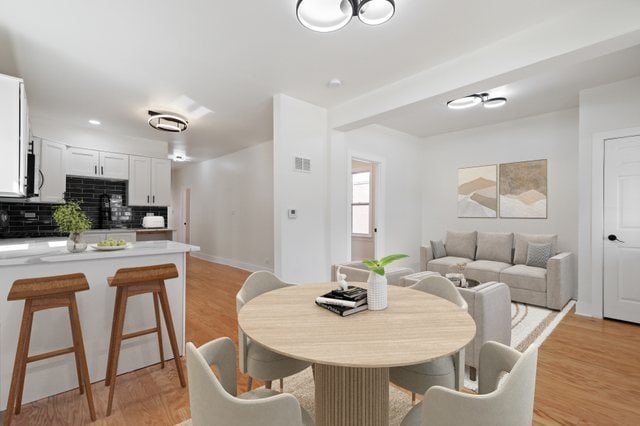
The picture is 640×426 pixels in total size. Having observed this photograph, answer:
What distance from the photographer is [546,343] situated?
9.35 ft

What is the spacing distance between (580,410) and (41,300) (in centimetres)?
335

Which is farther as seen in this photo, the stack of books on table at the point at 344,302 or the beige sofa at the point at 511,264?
the beige sofa at the point at 511,264

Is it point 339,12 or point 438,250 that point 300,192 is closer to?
point 339,12

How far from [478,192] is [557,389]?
3.78 metres

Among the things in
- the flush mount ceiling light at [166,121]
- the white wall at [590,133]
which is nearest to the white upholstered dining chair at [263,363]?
the flush mount ceiling light at [166,121]

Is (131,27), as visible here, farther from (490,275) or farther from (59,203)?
(490,275)

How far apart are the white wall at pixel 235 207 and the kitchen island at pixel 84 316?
344 centimetres

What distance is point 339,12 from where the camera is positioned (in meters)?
2.12

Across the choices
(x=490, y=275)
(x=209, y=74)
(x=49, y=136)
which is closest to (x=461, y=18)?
(x=209, y=74)

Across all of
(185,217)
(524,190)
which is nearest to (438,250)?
(524,190)

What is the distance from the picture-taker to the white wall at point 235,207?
239 inches

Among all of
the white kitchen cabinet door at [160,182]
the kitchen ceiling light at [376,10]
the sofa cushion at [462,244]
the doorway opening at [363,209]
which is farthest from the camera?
the doorway opening at [363,209]

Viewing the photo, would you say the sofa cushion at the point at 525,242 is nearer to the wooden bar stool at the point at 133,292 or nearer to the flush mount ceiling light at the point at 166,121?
the wooden bar stool at the point at 133,292

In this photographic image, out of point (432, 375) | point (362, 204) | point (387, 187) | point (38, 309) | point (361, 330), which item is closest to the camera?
point (361, 330)
